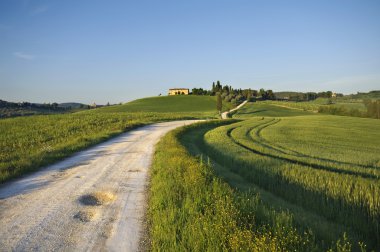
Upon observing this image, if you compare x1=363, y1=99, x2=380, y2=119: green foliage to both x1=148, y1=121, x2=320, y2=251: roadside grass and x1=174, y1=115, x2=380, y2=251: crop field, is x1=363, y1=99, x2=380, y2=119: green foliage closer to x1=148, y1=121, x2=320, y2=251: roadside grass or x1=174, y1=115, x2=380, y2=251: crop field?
x1=174, y1=115, x2=380, y2=251: crop field

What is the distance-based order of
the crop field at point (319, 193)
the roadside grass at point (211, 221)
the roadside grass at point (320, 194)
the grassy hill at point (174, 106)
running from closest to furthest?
the roadside grass at point (211, 221), the crop field at point (319, 193), the roadside grass at point (320, 194), the grassy hill at point (174, 106)

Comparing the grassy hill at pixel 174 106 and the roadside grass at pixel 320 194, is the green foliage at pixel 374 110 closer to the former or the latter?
the grassy hill at pixel 174 106

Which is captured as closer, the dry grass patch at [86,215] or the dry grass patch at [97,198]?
the dry grass patch at [86,215]

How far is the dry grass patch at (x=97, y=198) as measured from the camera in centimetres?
927

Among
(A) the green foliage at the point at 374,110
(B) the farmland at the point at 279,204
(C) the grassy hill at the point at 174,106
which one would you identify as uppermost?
(C) the grassy hill at the point at 174,106

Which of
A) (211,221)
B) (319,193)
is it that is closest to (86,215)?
(211,221)

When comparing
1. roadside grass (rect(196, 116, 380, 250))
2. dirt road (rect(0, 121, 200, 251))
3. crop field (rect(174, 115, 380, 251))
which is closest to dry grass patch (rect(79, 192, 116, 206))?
dirt road (rect(0, 121, 200, 251))

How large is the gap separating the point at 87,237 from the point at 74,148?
1383cm

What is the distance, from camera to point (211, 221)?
6977mm

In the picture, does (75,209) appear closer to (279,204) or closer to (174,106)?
(279,204)

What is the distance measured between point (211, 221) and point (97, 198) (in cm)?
452

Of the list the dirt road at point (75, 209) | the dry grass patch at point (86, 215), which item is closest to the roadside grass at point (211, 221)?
the dirt road at point (75, 209)

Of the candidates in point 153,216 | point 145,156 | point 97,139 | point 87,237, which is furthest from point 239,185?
point 97,139

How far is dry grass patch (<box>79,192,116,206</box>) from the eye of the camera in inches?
365
